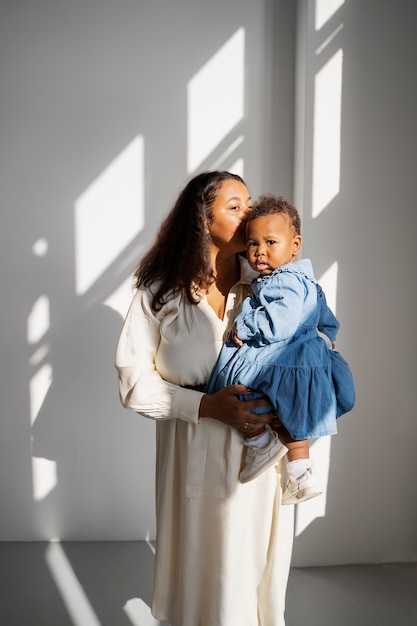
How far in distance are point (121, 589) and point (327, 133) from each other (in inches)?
83.0

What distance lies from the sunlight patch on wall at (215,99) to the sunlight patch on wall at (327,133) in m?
0.42

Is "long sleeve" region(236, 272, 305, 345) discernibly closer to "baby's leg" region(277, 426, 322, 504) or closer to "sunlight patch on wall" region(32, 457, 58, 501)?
"baby's leg" region(277, 426, 322, 504)

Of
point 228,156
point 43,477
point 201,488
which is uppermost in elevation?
point 228,156

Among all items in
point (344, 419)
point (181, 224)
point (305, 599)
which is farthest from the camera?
point (344, 419)

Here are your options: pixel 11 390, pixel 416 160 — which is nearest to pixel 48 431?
pixel 11 390

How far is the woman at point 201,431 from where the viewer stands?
1.77 m

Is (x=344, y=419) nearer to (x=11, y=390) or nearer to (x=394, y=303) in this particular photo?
(x=394, y=303)

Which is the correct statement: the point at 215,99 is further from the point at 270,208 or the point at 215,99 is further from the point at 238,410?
the point at 238,410

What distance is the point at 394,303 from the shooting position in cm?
270

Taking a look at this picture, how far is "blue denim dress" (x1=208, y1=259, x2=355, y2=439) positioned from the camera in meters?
1.65

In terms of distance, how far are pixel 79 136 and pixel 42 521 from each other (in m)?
1.86

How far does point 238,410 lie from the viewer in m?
1.66

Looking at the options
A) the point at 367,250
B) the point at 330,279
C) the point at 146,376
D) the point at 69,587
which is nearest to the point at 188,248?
the point at 146,376

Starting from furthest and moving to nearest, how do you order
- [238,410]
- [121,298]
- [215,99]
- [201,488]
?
[121,298] → [215,99] → [201,488] → [238,410]
